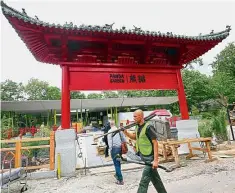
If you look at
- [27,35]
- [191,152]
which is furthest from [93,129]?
[27,35]

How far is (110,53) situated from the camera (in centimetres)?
723

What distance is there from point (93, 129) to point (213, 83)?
20.5 m

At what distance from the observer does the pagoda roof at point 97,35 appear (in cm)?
549

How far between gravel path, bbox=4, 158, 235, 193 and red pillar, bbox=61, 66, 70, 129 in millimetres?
1787

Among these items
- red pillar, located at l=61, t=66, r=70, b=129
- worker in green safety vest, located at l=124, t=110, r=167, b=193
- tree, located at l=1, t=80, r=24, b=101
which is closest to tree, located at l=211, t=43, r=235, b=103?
red pillar, located at l=61, t=66, r=70, b=129

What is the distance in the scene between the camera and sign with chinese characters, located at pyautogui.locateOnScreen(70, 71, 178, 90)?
23.1ft

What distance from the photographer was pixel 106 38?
259 inches

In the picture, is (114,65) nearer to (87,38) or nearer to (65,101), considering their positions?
(87,38)

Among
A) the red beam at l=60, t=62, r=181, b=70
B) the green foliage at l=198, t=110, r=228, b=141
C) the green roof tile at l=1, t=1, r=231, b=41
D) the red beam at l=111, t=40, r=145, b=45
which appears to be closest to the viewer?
the green roof tile at l=1, t=1, r=231, b=41

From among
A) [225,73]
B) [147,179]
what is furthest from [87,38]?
[225,73]

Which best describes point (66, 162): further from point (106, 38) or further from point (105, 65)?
point (106, 38)

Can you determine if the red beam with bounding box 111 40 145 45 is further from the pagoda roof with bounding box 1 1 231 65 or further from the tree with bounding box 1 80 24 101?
the tree with bounding box 1 80 24 101

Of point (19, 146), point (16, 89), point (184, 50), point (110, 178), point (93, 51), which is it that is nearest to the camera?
point (110, 178)

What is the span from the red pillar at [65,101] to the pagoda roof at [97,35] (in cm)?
84
